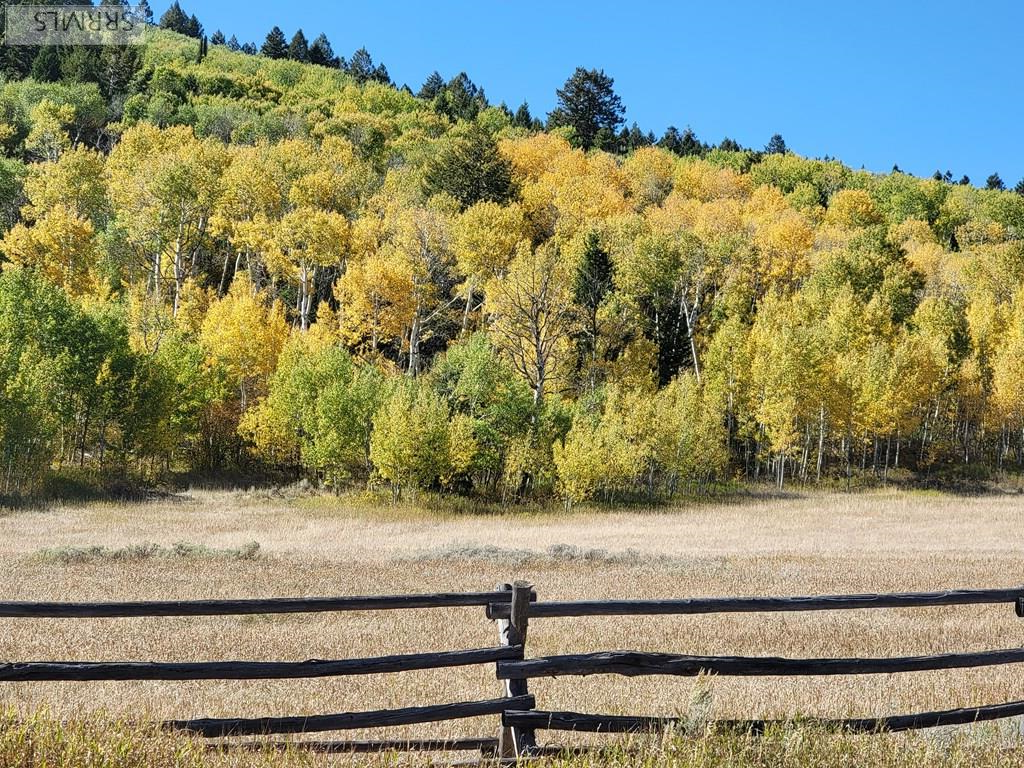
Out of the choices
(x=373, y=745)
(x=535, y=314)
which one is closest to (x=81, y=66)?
(x=535, y=314)

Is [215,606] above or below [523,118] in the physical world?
below

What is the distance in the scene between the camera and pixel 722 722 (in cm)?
684

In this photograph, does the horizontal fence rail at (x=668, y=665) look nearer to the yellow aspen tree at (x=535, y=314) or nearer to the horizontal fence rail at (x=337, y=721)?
the horizontal fence rail at (x=337, y=721)

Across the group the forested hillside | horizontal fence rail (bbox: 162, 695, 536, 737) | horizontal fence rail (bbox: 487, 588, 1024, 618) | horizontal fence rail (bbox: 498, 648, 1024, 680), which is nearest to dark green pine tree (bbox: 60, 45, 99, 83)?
the forested hillside

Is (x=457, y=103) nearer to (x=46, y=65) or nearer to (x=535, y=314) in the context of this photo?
(x=46, y=65)

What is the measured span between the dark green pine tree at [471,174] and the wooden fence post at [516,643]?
255ft

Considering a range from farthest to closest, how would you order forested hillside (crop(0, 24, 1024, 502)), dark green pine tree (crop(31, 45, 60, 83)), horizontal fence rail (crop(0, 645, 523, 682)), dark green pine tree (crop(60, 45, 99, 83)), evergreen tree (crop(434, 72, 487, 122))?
1. evergreen tree (crop(434, 72, 487, 122))
2. dark green pine tree (crop(31, 45, 60, 83))
3. dark green pine tree (crop(60, 45, 99, 83))
4. forested hillside (crop(0, 24, 1024, 502))
5. horizontal fence rail (crop(0, 645, 523, 682))

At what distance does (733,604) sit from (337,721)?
369 centimetres

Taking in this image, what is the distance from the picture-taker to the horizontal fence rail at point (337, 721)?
272 inches

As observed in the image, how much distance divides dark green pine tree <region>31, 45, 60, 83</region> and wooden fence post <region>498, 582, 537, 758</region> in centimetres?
14901

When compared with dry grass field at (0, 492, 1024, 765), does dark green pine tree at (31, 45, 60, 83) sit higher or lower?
higher

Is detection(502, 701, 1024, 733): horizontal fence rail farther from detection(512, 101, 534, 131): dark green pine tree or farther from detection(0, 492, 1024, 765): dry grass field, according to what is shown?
detection(512, 101, 534, 131): dark green pine tree

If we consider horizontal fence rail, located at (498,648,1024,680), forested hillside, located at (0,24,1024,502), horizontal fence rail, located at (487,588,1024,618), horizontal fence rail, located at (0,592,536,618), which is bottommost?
horizontal fence rail, located at (498,648,1024,680)

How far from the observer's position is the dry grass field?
33.0 ft
